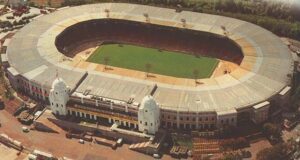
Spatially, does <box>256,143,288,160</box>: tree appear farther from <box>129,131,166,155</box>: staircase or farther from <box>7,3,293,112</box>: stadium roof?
<box>129,131,166,155</box>: staircase

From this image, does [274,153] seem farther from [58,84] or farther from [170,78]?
[58,84]

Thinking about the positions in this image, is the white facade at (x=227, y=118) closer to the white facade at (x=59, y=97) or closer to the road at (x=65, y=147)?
the road at (x=65, y=147)

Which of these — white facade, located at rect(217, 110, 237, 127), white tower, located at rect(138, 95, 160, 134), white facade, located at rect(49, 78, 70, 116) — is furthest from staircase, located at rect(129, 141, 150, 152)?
white facade, located at rect(49, 78, 70, 116)

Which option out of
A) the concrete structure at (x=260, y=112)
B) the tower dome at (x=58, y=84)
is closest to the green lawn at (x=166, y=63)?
the concrete structure at (x=260, y=112)

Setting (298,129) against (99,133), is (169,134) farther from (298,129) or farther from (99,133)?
(298,129)

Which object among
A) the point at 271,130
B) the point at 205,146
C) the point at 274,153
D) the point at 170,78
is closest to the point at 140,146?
the point at 205,146
